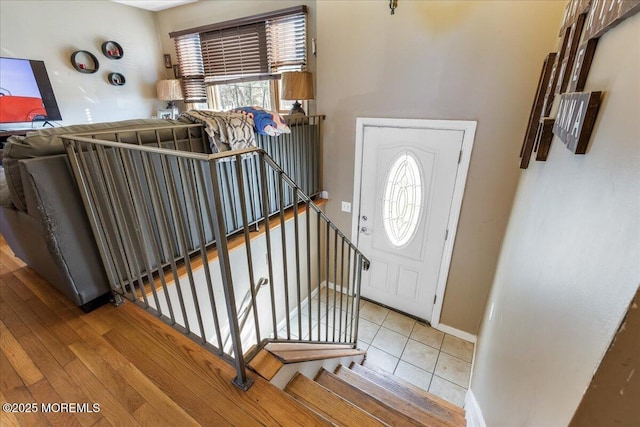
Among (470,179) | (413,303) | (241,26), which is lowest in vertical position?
(413,303)

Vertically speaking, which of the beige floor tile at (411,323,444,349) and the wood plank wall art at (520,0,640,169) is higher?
the wood plank wall art at (520,0,640,169)

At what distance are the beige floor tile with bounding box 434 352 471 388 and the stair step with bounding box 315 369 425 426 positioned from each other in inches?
38.6

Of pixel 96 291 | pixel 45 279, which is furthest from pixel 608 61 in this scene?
pixel 45 279

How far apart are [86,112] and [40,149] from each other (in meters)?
3.40

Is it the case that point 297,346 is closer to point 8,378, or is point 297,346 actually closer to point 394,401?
point 394,401

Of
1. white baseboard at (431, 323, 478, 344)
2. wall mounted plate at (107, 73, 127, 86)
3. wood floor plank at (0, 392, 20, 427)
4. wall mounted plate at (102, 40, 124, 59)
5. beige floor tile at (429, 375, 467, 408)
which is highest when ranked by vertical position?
wall mounted plate at (102, 40, 124, 59)

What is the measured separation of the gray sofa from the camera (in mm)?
1352

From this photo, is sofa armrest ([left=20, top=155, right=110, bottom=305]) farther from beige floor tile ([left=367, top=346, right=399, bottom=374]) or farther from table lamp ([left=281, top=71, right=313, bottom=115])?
beige floor tile ([left=367, top=346, right=399, bottom=374])

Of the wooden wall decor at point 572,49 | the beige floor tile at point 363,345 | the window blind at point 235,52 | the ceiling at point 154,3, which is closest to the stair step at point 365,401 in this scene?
the beige floor tile at point 363,345

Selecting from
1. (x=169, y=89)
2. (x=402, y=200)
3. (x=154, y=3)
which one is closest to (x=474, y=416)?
(x=402, y=200)

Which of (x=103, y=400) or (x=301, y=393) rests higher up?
(x=103, y=400)

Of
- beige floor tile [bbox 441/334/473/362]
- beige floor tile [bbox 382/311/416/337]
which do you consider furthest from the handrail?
beige floor tile [bbox 441/334/473/362]

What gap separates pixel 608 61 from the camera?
0.68 meters

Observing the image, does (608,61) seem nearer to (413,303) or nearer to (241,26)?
(413,303)
